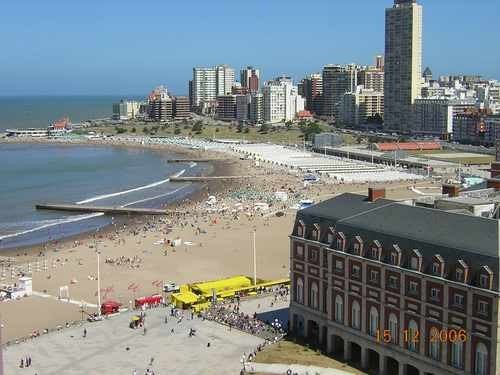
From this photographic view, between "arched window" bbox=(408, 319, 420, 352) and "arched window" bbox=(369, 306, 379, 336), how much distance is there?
1610mm

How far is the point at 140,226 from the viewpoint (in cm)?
6200

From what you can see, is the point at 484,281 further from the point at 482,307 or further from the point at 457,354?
the point at 457,354

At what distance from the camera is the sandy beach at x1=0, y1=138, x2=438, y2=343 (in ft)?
126

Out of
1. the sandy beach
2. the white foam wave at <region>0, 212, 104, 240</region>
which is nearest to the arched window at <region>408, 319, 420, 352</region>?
the sandy beach

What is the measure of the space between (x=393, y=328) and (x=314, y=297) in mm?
4680

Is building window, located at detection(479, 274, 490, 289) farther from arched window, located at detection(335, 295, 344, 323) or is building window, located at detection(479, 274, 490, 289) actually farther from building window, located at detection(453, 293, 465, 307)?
arched window, located at detection(335, 295, 344, 323)

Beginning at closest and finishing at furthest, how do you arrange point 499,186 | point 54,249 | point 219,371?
point 219,371 < point 499,186 < point 54,249

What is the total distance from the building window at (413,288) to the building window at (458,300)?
1.57m

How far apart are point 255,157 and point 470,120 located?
142ft

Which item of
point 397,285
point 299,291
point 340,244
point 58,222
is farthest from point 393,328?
point 58,222

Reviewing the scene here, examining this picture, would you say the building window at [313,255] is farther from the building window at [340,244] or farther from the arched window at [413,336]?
the arched window at [413,336]

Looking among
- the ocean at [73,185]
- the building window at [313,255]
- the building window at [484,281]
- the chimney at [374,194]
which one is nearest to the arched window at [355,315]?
the building window at [313,255]

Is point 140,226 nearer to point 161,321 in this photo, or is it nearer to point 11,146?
point 161,321

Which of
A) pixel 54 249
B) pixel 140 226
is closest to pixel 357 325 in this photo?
pixel 54 249
